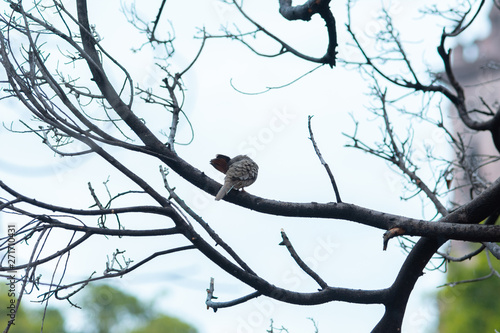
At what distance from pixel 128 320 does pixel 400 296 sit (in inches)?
1721

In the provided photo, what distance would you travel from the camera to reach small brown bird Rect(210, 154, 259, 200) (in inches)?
136

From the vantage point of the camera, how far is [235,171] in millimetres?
3705

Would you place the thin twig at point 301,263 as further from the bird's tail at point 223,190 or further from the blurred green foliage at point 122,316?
the blurred green foliage at point 122,316

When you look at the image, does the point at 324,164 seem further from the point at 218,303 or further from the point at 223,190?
the point at 218,303

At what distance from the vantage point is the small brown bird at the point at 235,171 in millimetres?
3446

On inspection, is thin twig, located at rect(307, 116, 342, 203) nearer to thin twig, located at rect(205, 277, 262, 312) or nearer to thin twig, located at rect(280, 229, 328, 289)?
thin twig, located at rect(280, 229, 328, 289)

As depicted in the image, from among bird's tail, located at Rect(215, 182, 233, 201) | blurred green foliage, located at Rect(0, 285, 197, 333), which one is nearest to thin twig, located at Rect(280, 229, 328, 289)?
bird's tail, located at Rect(215, 182, 233, 201)

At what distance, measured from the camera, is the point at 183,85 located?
3922mm

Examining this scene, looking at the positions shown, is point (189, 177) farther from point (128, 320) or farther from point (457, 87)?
point (128, 320)

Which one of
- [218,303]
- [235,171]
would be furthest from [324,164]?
[218,303]

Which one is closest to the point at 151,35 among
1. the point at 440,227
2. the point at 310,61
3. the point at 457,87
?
the point at 310,61

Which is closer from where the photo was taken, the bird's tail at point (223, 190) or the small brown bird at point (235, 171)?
the bird's tail at point (223, 190)

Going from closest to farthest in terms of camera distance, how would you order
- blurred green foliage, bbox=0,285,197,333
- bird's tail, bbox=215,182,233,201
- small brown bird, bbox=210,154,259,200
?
bird's tail, bbox=215,182,233,201 < small brown bird, bbox=210,154,259,200 < blurred green foliage, bbox=0,285,197,333

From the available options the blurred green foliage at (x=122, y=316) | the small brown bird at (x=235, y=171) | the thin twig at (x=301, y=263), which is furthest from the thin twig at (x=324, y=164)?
the blurred green foliage at (x=122, y=316)
